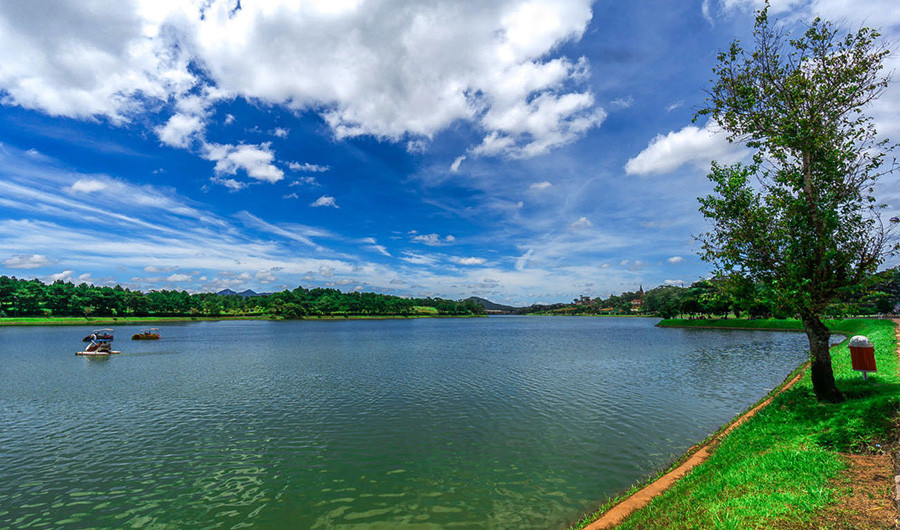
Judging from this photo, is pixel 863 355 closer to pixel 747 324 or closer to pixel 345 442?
pixel 345 442

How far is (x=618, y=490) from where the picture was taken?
497 inches

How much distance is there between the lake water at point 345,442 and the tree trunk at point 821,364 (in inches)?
215

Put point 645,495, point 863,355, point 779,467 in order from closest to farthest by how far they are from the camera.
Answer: point 779,467
point 645,495
point 863,355

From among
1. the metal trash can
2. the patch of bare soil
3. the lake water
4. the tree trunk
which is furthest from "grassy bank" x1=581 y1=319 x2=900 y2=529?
the lake water

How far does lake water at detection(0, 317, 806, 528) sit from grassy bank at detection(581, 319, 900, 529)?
3.29m

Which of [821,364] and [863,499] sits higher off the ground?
[821,364]

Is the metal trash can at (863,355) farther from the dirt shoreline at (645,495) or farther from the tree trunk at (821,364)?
the dirt shoreline at (645,495)

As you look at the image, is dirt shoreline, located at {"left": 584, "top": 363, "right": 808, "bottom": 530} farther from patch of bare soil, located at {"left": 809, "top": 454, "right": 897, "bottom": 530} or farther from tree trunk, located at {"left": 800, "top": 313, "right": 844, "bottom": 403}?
tree trunk, located at {"left": 800, "top": 313, "right": 844, "bottom": 403}

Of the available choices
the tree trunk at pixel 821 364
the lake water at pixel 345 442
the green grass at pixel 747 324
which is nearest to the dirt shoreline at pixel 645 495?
the lake water at pixel 345 442

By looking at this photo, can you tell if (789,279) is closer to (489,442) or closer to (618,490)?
(618,490)

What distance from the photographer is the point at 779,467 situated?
927 centimetres

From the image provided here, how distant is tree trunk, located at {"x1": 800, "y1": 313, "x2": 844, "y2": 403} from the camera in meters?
14.2

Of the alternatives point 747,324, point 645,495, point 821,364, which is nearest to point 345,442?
point 645,495

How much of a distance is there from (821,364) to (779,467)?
802cm
